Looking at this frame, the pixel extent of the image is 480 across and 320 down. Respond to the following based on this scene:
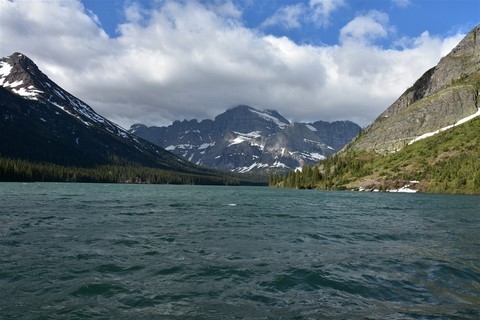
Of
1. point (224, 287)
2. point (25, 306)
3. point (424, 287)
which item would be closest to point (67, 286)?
point (25, 306)

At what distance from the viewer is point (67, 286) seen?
21.4 meters

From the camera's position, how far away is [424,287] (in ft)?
75.5

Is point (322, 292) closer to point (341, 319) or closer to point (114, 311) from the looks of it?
point (341, 319)

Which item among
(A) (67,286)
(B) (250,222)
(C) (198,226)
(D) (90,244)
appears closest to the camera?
(A) (67,286)

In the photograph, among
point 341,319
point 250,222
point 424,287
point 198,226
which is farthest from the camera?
point 250,222

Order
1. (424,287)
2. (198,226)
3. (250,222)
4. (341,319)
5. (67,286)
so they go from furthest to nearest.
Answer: (250,222), (198,226), (424,287), (67,286), (341,319)

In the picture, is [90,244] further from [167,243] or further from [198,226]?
[198,226]

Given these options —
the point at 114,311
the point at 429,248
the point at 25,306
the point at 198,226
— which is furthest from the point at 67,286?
the point at 429,248

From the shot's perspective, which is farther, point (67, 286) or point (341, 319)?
point (67, 286)

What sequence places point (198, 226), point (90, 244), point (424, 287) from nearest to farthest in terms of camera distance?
point (424, 287), point (90, 244), point (198, 226)

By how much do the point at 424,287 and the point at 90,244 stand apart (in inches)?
1036

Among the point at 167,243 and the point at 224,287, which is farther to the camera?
the point at 167,243

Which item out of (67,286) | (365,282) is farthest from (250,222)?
(67,286)

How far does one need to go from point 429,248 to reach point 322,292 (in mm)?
18705
